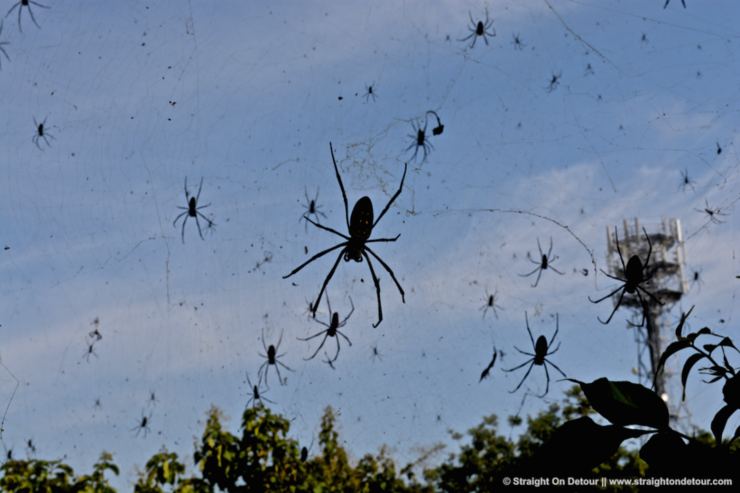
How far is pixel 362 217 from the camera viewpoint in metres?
5.35

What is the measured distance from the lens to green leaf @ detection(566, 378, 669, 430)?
1431mm

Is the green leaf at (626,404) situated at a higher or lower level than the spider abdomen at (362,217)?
lower

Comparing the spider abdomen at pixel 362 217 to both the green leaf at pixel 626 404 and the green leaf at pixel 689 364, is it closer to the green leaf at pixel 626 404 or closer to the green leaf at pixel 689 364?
the green leaf at pixel 689 364

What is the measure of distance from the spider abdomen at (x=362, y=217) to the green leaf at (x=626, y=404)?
391 centimetres

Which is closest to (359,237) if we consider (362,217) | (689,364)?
(362,217)

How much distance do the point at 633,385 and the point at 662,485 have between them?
0.82ft

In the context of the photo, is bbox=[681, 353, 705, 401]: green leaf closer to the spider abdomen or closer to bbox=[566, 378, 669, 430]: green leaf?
bbox=[566, 378, 669, 430]: green leaf

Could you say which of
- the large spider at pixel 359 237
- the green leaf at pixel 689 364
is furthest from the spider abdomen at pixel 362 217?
the green leaf at pixel 689 364

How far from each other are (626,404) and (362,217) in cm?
400

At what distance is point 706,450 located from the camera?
134cm

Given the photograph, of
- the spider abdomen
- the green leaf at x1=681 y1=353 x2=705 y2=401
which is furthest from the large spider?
the green leaf at x1=681 y1=353 x2=705 y2=401

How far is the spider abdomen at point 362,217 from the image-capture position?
533 centimetres

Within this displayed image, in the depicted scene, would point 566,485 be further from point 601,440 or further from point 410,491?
point 410,491

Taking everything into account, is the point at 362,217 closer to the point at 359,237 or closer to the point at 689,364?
the point at 359,237
